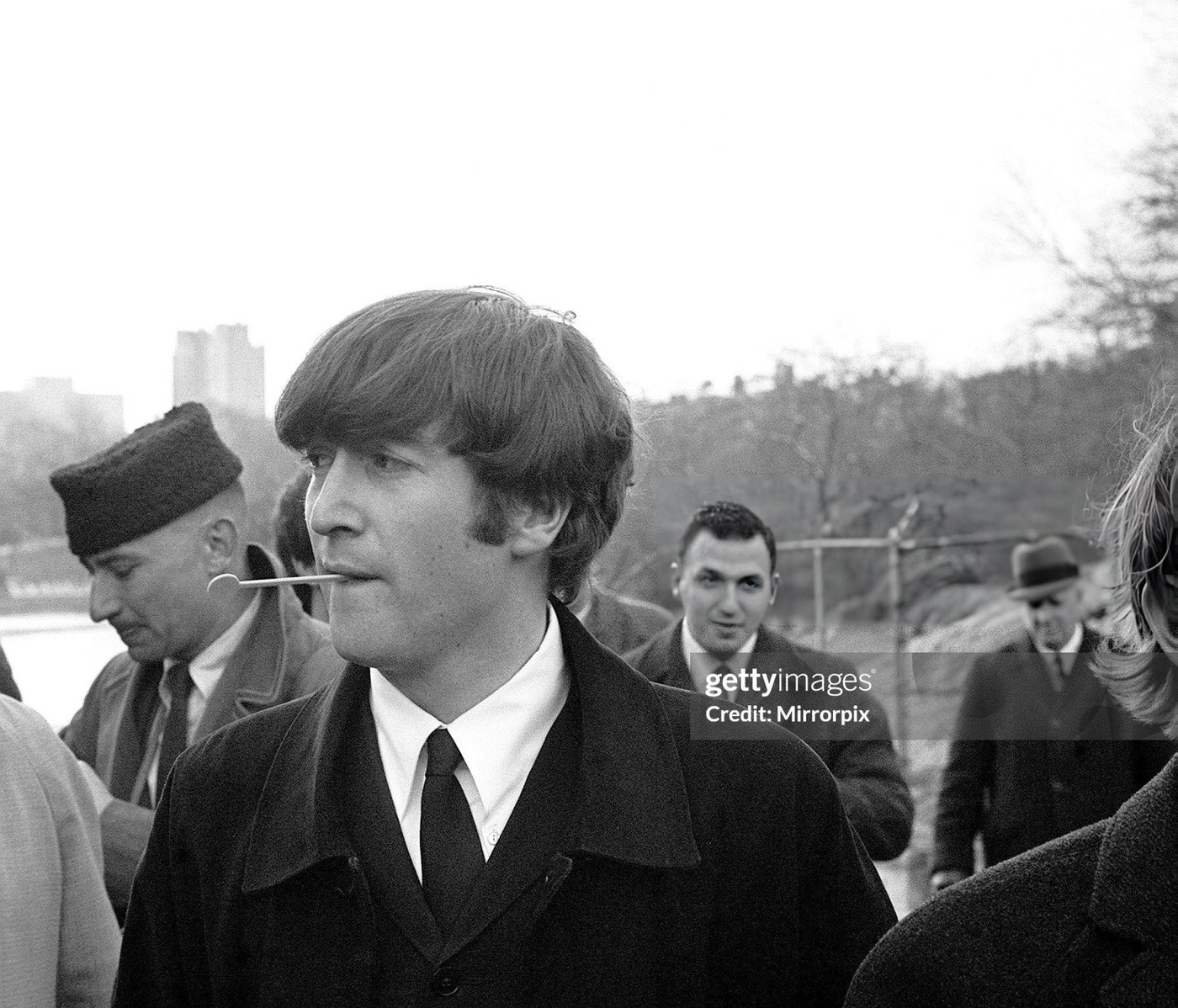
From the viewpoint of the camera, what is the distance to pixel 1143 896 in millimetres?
1104

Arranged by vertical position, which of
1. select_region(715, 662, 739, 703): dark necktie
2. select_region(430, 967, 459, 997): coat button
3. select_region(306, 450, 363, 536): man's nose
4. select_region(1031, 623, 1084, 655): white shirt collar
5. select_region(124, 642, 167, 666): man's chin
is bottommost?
select_region(1031, 623, 1084, 655): white shirt collar

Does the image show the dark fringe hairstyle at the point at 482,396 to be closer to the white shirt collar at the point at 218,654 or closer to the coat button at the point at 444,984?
the coat button at the point at 444,984

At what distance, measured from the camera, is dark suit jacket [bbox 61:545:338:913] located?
94.7 inches

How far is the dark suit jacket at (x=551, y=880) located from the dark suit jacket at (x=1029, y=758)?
1.60m

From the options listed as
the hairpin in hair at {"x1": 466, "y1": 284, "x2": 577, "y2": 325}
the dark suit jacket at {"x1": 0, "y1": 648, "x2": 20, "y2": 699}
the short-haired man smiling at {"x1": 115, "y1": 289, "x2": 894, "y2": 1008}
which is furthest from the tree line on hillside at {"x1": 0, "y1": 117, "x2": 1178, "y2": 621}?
the short-haired man smiling at {"x1": 115, "y1": 289, "x2": 894, "y2": 1008}

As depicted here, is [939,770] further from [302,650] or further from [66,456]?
[66,456]

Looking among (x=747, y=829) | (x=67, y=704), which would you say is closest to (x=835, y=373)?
(x=67, y=704)

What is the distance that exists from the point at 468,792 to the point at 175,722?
1305 mm

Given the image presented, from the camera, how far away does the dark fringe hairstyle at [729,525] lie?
2938 millimetres

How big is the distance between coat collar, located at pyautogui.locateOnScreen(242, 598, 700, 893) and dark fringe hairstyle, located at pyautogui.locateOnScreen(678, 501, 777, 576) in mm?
1285

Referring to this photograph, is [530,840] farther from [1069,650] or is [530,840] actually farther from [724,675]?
[1069,650]

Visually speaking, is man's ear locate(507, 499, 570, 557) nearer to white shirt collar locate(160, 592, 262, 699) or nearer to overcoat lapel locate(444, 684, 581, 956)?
overcoat lapel locate(444, 684, 581, 956)

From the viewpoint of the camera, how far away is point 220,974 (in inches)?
59.6

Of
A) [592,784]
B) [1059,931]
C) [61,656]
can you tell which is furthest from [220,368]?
[1059,931]
